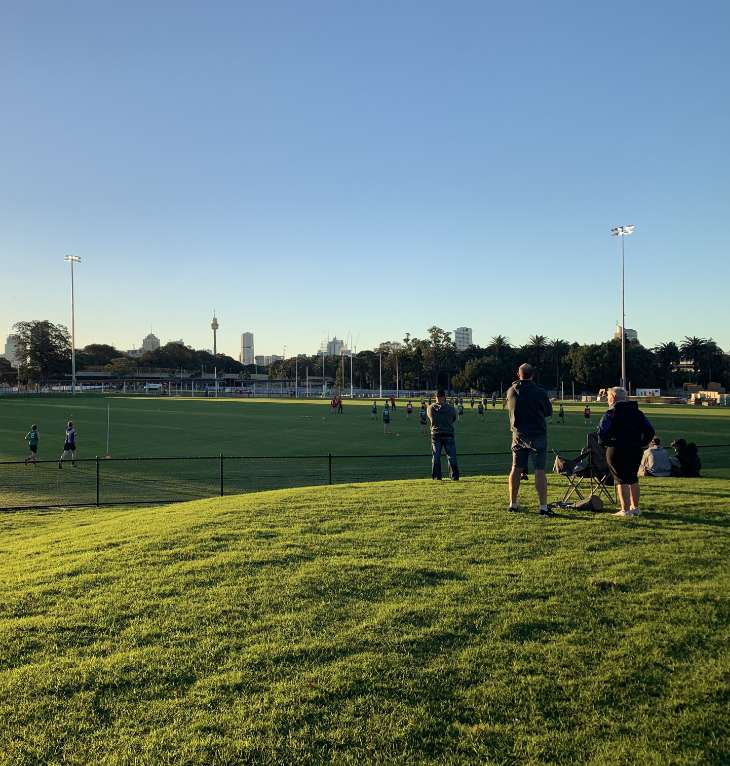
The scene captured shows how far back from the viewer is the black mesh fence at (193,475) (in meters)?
18.0

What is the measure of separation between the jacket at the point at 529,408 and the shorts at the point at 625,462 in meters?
0.94

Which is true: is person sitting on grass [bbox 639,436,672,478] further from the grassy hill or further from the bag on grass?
the grassy hill

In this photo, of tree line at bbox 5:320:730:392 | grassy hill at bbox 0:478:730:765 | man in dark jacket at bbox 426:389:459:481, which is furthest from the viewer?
tree line at bbox 5:320:730:392

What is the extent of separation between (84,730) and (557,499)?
8.17 m

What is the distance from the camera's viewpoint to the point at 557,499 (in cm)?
1050

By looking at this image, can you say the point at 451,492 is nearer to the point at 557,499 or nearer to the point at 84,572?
the point at 557,499

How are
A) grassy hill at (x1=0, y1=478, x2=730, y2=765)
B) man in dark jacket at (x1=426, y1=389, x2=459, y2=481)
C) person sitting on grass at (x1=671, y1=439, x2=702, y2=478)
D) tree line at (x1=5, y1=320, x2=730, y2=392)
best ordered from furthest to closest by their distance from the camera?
1. tree line at (x1=5, y1=320, x2=730, y2=392)
2. person sitting on grass at (x1=671, y1=439, x2=702, y2=478)
3. man in dark jacket at (x1=426, y1=389, x2=459, y2=481)
4. grassy hill at (x1=0, y1=478, x2=730, y2=765)

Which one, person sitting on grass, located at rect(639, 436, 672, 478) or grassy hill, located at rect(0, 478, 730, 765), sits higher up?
person sitting on grass, located at rect(639, 436, 672, 478)

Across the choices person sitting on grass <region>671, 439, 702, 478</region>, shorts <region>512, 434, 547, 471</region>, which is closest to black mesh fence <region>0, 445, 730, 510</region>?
person sitting on grass <region>671, 439, 702, 478</region>

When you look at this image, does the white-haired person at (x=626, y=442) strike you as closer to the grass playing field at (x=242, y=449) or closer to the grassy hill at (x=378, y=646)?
the grassy hill at (x=378, y=646)

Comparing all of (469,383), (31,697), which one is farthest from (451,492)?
(469,383)

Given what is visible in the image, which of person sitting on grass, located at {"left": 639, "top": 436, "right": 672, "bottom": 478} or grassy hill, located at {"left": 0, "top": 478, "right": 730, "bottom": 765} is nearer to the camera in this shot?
grassy hill, located at {"left": 0, "top": 478, "right": 730, "bottom": 765}

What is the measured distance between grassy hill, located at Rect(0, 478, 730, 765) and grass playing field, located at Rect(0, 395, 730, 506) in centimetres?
609

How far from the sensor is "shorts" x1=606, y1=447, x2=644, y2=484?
8227 mm
